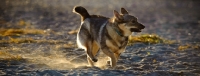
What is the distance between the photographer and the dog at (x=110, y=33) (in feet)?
26.5

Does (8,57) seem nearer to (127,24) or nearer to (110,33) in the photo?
(110,33)

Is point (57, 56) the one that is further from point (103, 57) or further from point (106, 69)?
point (106, 69)

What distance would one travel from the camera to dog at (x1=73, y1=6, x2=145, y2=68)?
806 centimetres

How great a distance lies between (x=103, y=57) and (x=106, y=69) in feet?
6.76

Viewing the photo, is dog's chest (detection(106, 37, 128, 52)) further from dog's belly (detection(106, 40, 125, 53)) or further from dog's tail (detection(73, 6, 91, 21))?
Answer: dog's tail (detection(73, 6, 91, 21))

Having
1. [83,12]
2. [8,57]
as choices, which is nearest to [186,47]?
[83,12]

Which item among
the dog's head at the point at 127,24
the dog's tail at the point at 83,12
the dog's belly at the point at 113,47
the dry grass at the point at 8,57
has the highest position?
the dog's tail at the point at 83,12

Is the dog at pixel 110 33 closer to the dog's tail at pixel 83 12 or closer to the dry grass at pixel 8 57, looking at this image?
the dog's tail at pixel 83 12

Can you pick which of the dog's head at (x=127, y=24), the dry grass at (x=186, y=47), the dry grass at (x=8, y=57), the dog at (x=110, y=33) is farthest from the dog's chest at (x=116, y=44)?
the dry grass at (x=186, y=47)

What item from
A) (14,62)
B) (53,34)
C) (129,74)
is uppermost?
(53,34)

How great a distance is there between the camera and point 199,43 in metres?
12.7

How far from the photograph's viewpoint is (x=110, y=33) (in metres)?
8.14

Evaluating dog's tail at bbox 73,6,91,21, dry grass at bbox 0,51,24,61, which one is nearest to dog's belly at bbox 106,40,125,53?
dog's tail at bbox 73,6,91,21

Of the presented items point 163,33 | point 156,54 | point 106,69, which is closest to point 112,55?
point 106,69
